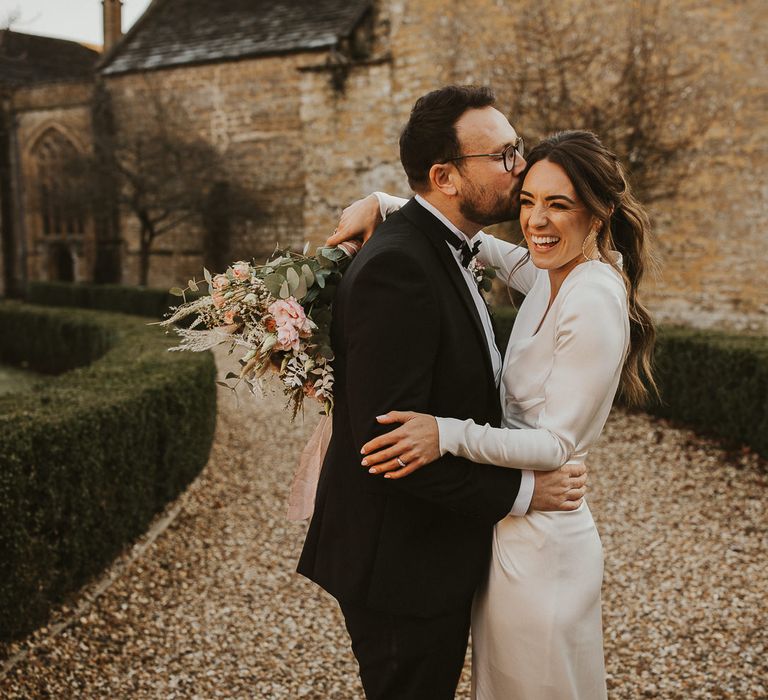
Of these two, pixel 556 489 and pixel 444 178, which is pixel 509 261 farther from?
pixel 556 489

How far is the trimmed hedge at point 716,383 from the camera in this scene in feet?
20.4

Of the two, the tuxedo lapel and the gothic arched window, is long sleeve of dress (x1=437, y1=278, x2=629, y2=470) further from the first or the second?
the gothic arched window

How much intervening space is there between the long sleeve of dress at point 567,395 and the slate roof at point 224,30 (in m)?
17.9

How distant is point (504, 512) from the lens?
6.24 ft

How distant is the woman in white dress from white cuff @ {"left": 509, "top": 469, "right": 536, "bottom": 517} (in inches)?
1.7

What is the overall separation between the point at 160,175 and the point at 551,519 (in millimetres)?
18418

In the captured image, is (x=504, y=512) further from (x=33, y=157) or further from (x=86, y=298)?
(x=33, y=157)

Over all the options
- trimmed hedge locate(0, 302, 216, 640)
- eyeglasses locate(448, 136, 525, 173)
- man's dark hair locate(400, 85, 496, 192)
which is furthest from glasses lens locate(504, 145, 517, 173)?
trimmed hedge locate(0, 302, 216, 640)

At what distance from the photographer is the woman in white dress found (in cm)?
185

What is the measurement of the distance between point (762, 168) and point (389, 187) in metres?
5.99

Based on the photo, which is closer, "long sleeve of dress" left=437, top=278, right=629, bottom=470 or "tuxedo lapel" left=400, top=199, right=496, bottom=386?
"long sleeve of dress" left=437, top=278, right=629, bottom=470

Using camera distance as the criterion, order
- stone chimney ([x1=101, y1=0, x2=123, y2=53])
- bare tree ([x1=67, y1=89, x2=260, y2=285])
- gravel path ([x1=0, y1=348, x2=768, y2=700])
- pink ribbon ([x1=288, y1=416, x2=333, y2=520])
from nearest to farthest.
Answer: pink ribbon ([x1=288, y1=416, x2=333, y2=520])
gravel path ([x1=0, y1=348, x2=768, y2=700])
bare tree ([x1=67, y1=89, x2=260, y2=285])
stone chimney ([x1=101, y1=0, x2=123, y2=53])

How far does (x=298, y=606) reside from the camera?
4.26 meters

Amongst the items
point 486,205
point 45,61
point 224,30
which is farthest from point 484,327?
point 45,61
